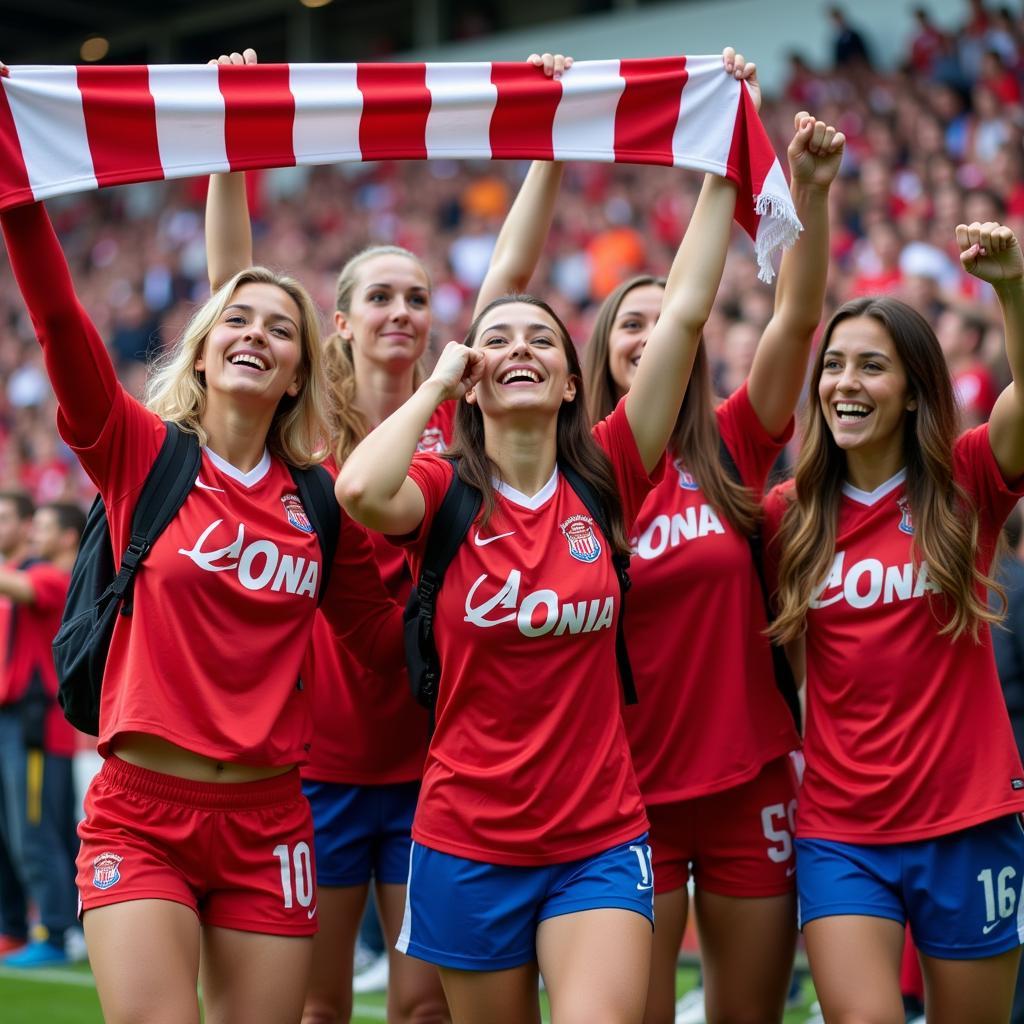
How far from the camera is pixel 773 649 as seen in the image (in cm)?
388

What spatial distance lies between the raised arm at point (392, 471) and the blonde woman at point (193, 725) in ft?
0.88

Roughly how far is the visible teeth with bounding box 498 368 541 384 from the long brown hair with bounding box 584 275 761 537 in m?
0.58

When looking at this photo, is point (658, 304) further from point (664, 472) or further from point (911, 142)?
point (911, 142)

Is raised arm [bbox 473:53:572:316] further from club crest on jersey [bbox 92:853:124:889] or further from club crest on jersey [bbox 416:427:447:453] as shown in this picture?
club crest on jersey [bbox 92:853:124:889]

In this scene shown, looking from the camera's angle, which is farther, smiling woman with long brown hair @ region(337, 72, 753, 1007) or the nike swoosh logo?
the nike swoosh logo

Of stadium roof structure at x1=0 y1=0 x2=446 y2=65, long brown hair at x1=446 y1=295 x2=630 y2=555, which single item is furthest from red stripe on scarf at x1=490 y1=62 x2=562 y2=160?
stadium roof structure at x1=0 y1=0 x2=446 y2=65

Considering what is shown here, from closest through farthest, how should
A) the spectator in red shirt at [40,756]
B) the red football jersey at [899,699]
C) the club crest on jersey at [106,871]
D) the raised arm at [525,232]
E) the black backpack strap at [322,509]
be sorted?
1. the club crest on jersey at [106,871]
2. the red football jersey at [899,699]
3. the black backpack strap at [322,509]
4. the raised arm at [525,232]
5. the spectator in red shirt at [40,756]

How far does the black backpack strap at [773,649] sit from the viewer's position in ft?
12.8

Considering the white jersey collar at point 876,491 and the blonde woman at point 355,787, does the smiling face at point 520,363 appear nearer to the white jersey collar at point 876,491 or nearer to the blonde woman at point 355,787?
the blonde woman at point 355,787

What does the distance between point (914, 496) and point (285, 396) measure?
1.64m

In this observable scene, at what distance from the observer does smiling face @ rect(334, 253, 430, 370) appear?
167 inches

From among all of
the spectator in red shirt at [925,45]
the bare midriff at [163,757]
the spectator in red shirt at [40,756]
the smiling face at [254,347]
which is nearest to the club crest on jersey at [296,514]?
the smiling face at [254,347]

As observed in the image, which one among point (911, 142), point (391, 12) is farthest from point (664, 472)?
point (391, 12)

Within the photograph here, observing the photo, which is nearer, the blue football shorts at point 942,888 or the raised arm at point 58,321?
the raised arm at point 58,321
